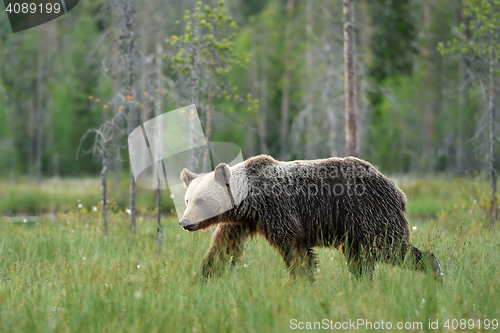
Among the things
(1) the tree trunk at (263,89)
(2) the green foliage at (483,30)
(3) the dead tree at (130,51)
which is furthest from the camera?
(1) the tree trunk at (263,89)

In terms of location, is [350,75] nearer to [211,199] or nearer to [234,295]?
[211,199]

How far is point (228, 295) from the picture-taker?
4.11 meters

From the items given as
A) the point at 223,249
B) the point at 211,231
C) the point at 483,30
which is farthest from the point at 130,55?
the point at 483,30

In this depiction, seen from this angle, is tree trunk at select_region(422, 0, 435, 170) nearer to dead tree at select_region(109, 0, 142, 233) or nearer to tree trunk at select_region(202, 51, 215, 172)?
tree trunk at select_region(202, 51, 215, 172)

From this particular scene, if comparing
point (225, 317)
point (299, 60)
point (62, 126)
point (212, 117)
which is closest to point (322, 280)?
point (225, 317)

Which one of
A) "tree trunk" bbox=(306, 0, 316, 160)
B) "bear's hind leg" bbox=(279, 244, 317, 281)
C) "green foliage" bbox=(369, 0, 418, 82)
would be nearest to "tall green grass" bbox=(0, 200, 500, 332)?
"bear's hind leg" bbox=(279, 244, 317, 281)

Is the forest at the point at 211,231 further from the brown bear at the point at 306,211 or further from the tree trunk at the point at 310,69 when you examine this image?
the brown bear at the point at 306,211

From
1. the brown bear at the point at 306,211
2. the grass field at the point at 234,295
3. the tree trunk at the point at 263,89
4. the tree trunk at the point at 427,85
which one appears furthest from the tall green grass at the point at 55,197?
the tree trunk at the point at 427,85

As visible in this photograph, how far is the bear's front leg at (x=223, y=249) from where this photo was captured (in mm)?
4887

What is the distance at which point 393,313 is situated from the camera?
11.7 feet

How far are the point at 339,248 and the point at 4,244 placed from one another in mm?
4481

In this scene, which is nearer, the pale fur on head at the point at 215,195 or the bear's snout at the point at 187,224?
the bear's snout at the point at 187,224

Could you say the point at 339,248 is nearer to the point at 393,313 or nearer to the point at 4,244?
the point at 393,313

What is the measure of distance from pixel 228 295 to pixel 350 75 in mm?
6246
